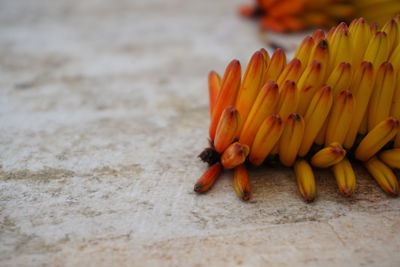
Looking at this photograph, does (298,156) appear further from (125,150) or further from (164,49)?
(164,49)

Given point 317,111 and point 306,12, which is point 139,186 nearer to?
point 317,111

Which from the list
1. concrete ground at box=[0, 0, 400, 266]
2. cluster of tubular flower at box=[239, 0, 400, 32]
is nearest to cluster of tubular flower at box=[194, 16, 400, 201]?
concrete ground at box=[0, 0, 400, 266]

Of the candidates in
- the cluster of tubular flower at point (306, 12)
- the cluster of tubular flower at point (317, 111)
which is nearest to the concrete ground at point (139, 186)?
the cluster of tubular flower at point (317, 111)

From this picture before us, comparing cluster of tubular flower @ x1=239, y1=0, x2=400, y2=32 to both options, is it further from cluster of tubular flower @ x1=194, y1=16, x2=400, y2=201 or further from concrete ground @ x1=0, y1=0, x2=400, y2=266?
cluster of tubular flower @ x1=194, y1=16, x2=400, y2=201

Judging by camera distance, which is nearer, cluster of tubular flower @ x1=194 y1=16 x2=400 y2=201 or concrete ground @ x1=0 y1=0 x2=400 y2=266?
concrete ground @ x1=0 y1=0 x2=400 y2=266

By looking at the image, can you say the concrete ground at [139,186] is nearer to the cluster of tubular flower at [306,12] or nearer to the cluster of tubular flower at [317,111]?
the cluster of tubular flower at [317,111]

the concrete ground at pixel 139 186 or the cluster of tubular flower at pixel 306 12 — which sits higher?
the cluster of tubular flower at pixel 306 12

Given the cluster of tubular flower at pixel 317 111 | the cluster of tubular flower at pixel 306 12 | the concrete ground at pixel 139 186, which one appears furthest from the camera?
the cluster of tubular flower at pixel 306 12

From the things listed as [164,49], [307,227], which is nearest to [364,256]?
[307,227]
